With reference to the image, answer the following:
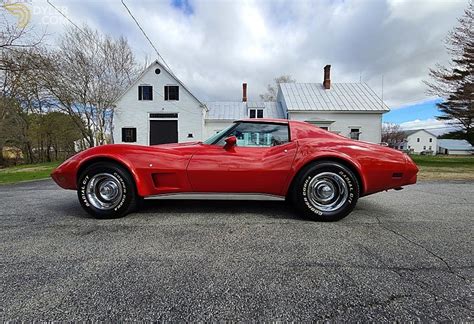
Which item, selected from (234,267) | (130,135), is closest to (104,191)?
(234,267)

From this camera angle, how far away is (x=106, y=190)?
9.41ft

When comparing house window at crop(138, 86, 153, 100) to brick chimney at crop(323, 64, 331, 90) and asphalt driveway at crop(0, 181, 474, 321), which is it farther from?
asphalt driveway at crop(0, 181, 474, 321)

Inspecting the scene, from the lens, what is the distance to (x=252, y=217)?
293 centimetres

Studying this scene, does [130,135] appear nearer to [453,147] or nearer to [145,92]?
[145,92]

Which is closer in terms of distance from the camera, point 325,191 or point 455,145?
point 325,191

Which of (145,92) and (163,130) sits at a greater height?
(145,92)

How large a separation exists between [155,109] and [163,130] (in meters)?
1.96

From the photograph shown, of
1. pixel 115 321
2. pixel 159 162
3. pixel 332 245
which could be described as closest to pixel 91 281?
pixel 115 321

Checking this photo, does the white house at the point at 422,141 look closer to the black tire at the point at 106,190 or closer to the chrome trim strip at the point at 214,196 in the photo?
the chrome trim strip at the point at 214,196

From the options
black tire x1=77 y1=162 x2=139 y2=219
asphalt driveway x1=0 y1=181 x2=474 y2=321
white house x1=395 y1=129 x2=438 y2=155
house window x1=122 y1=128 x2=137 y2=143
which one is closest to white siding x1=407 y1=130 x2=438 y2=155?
white house x1=395 y1=129 x2=438 y2=155

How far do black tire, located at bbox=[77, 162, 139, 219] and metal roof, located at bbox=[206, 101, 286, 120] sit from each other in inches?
747

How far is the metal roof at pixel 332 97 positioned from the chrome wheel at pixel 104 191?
58.7ft

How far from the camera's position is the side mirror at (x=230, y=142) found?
2801 mm

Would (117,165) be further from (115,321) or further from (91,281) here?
(115,321)
